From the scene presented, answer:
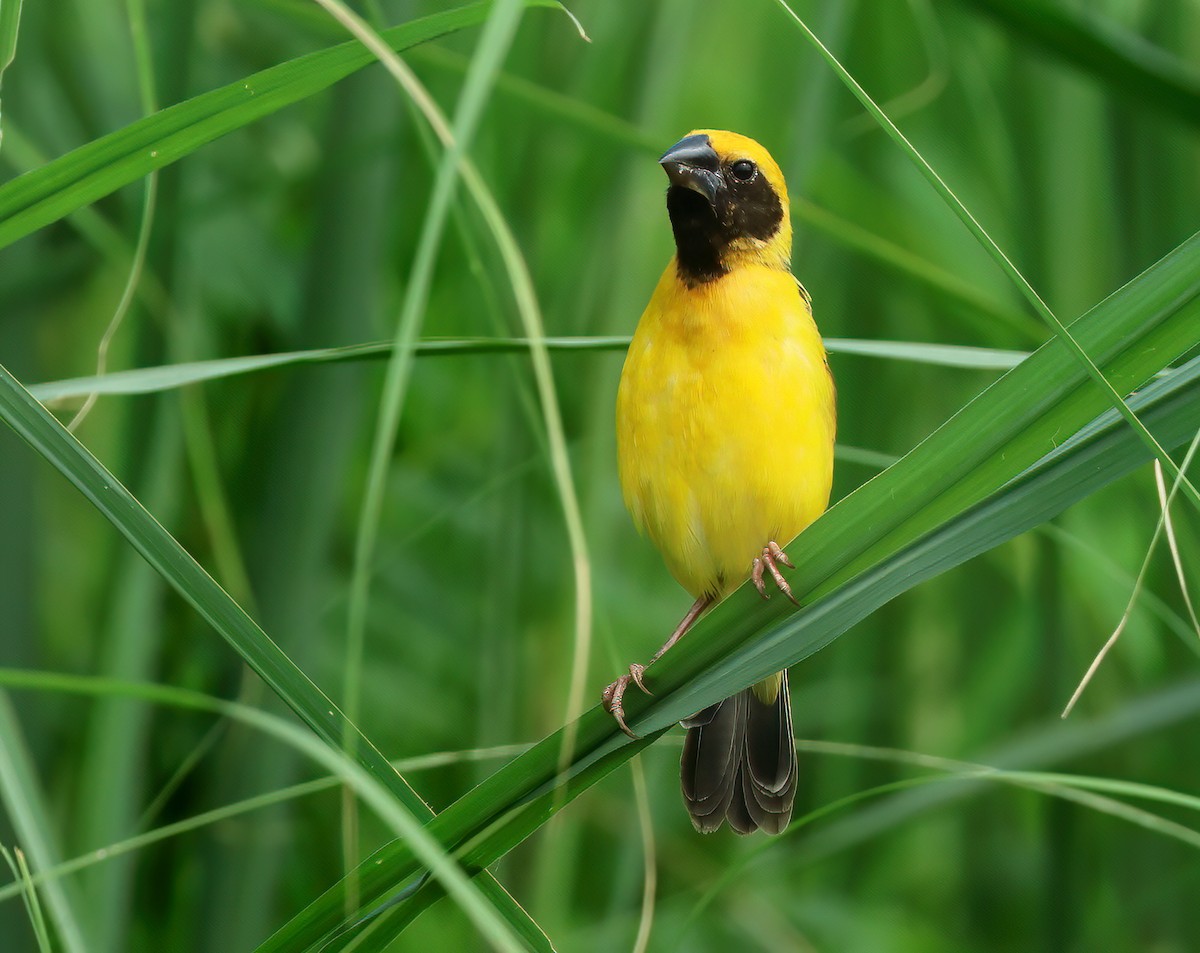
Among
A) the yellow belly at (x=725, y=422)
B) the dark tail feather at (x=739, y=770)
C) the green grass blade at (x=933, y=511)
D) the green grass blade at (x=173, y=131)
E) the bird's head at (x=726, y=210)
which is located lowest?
the dark tail feather at (x=739, y=770)

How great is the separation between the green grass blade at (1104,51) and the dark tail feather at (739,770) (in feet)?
4.60

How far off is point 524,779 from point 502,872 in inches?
50.8

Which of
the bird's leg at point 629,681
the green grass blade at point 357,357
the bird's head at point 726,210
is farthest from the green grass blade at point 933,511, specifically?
the bird's head at point 726,210

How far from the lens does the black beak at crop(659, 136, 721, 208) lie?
2.43 m

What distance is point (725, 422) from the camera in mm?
2424

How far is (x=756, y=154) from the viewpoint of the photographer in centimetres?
273

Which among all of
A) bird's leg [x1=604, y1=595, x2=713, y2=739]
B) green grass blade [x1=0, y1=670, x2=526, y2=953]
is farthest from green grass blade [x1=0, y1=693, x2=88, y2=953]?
bird's leg [x1=604, y1=595, x2=713, y2=739]

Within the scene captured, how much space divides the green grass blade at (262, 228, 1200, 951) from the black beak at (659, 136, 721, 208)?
1.15 m

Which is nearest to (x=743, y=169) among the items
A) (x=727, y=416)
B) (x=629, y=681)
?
(x=727, y=416)

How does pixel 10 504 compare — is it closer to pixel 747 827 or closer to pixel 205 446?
pixel 205 446

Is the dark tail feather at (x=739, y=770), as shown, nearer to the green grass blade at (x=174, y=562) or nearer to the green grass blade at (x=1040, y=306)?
the green grass blade at (x=174, y=562)

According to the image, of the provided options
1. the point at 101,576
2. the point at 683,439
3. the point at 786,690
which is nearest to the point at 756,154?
the point at 683,439

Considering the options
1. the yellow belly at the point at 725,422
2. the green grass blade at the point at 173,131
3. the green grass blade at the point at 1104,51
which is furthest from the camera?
the yellow belly at the point at 725,422

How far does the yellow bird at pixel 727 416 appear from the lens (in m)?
2.43
